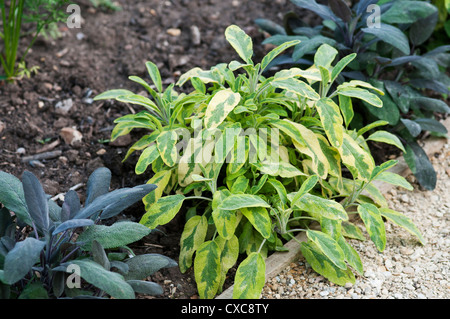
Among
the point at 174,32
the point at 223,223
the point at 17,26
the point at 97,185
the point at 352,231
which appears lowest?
the point at 352,231

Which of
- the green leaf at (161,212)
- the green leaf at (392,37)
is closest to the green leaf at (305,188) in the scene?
the green leaf at (161,212)

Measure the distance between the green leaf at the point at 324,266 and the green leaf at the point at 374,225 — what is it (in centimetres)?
16

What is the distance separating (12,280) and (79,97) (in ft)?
4.96

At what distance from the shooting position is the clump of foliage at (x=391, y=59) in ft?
7.71

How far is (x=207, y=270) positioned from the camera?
1816 mm

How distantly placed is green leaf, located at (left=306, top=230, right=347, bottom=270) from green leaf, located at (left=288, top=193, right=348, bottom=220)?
0.09m

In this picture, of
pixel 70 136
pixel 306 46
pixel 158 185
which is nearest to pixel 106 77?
pixel 70 136

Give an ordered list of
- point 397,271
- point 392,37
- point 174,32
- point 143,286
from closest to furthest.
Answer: point 143,286 < point 397,271 < point 392,37 < point 174,32

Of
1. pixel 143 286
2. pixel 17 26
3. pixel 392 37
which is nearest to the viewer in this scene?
pixel 143 286

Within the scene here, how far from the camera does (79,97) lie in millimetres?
2691

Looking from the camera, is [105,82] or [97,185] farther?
[105,82]

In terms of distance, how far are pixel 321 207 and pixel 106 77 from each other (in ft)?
5.40

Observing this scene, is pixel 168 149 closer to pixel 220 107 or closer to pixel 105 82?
pixel 220 107
